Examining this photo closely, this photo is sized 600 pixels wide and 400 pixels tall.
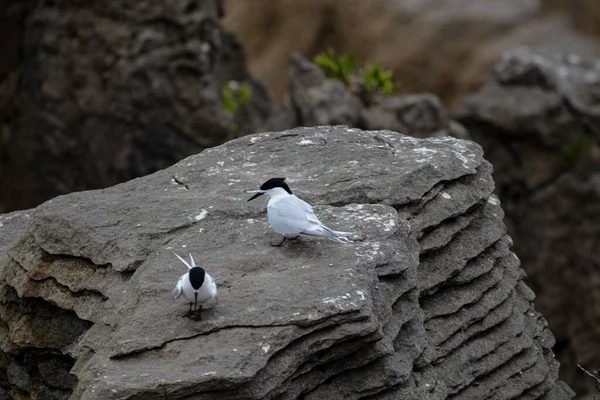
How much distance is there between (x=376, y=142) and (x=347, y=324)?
3157 mm

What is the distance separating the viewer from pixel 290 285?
7.01 meters

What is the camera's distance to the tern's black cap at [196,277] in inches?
256

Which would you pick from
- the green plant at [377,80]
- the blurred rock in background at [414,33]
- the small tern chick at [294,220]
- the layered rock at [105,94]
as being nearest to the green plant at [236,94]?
the layered rock at [105,94]

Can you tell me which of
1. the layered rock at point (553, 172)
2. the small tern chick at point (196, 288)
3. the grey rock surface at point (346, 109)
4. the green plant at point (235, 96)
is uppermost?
the small tern chick at point (196, 288)

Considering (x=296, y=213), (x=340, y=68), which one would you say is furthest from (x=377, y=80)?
(x=296, y=213)

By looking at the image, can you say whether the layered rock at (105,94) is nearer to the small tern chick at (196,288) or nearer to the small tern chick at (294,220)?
the small tern chick at (294,220)

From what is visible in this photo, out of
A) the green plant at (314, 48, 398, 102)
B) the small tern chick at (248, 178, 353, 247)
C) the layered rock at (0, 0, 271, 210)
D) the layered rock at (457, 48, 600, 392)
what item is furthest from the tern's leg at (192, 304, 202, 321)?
the layered rock at (457, 48, 600, 392)

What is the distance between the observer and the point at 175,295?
22.4ft

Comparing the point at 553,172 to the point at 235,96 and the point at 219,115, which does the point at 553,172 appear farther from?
the point at 219,115

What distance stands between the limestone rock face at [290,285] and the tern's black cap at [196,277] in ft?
1.20

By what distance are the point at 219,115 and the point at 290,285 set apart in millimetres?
9600

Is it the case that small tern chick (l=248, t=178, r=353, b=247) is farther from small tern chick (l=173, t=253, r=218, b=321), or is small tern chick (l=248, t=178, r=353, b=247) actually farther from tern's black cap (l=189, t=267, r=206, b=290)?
tern's black cap (l=189, t=267, r=206, b=290)

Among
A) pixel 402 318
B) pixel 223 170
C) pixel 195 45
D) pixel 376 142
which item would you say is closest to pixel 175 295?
pixel 402 318

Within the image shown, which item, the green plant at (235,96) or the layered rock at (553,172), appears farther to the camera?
the layered rock at (553,172)
